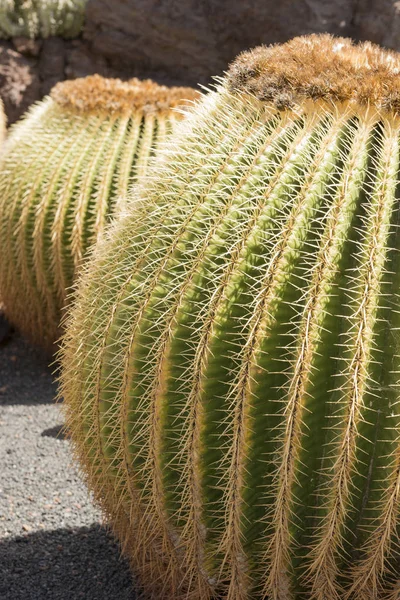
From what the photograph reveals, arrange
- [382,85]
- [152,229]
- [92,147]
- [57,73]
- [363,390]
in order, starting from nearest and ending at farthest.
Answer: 1. [363,390]
2. [382,85]
3. [152,229]
4. [92,147]
5. [57,73]

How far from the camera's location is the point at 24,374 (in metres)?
4.47

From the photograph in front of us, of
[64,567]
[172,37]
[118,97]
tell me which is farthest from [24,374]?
[172,37]

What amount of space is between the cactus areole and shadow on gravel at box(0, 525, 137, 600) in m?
0.39

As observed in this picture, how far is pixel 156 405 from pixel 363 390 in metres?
0.48

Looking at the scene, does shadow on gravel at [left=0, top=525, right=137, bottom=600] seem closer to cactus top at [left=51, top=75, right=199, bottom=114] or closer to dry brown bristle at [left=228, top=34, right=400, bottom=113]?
dry brown bristle at [left=228, top=34, right=400, bottom=113]

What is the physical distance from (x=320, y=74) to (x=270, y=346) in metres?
0.66

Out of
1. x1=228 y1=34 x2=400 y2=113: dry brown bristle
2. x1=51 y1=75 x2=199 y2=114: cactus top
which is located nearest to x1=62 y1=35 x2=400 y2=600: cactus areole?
x1=228 y1=34 x2=400 y2=113: dry brown bristle

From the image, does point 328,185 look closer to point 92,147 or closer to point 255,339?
point 255,339

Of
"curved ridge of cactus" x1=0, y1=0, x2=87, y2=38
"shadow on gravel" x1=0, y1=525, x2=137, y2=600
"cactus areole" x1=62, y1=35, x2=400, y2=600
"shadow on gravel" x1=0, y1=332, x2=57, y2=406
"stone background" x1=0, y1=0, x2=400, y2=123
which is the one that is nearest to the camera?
"cactus areole" x1=62, y1=35, x2=400, y2=600

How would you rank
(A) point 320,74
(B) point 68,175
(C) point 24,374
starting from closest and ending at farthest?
(A) point 320,74 < (B) point 68,175 < (C) point 24,374

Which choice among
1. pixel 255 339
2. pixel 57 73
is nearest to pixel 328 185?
pixel 255 339

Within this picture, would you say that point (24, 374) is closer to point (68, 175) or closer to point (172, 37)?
point (68, 175)

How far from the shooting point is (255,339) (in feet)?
5.86

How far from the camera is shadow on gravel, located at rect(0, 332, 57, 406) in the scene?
13.6 ft
